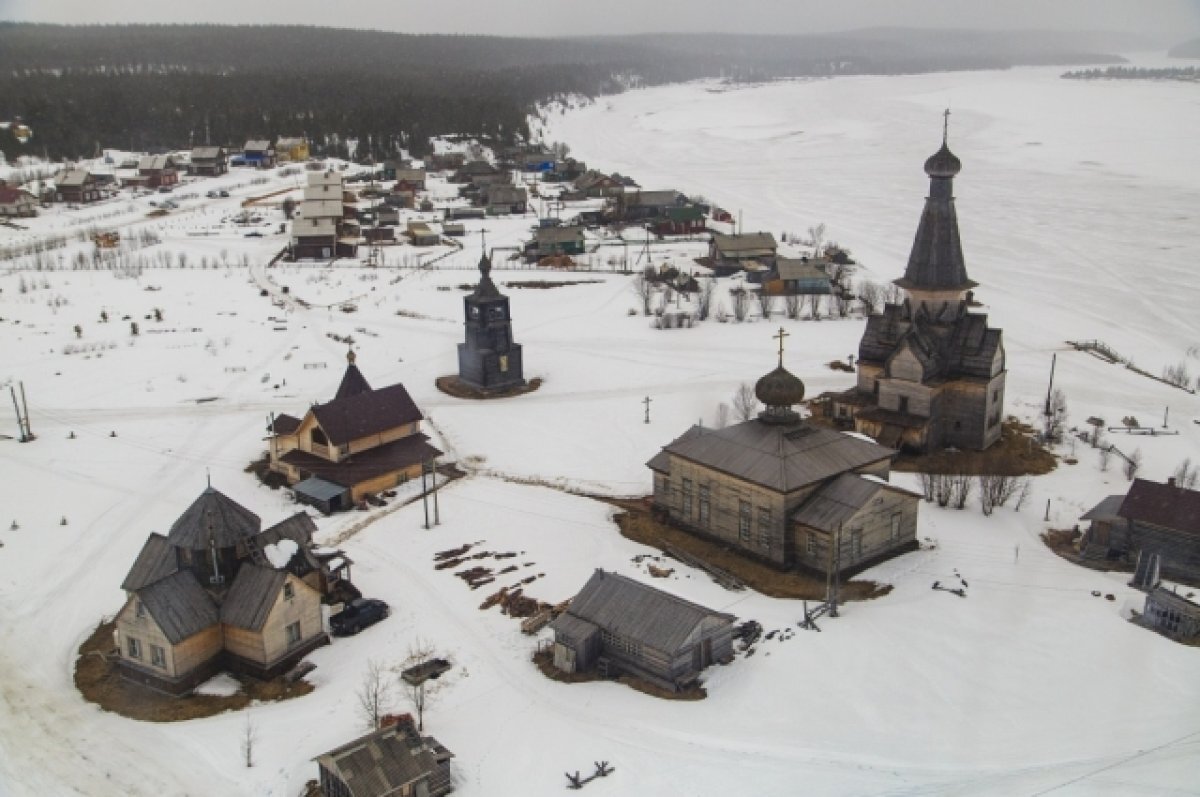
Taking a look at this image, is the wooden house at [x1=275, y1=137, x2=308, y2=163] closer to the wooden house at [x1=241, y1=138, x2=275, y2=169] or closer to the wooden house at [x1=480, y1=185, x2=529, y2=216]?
the wooden house at [x1=241, y1=138, x2=275, y2=169]

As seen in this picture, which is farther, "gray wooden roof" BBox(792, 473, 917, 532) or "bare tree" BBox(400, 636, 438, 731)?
"gray wooden roof" BBox(792, 473, 917, 532)

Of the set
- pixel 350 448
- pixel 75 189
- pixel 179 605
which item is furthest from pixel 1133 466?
pixel 75 189

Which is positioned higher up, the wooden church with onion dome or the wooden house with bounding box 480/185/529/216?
the wooden house with bounding box 480/185/529/216

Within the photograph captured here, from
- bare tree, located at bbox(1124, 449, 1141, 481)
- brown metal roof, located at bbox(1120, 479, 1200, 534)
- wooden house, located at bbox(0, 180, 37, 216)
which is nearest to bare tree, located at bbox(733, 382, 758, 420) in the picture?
bare tree, located at bbox(1124, 449, 1141, 481)

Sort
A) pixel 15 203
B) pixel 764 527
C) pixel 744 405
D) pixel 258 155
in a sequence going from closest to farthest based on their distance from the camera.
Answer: pixel 764 527
pixel 744 405
pixel 15 203
pixel 258 155

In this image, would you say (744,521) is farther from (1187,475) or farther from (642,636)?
(1187,475)

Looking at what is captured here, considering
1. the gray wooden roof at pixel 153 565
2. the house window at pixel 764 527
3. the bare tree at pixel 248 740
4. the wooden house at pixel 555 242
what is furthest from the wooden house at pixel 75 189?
the bare tree at pixel 248 740
